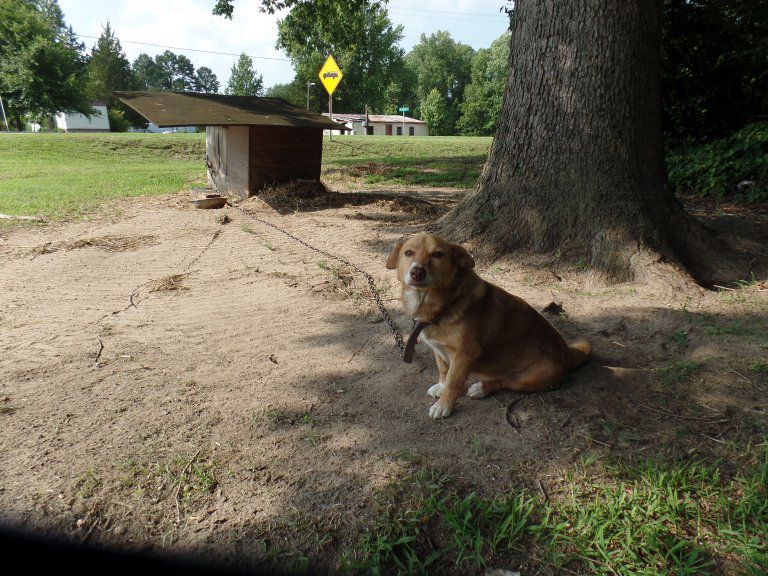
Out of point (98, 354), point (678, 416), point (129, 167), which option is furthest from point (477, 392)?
point (129, 167)

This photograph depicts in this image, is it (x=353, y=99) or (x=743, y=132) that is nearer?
(x=743, y=132)

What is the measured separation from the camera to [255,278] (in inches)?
241

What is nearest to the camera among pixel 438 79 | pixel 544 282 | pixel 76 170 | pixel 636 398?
pixel 636 398

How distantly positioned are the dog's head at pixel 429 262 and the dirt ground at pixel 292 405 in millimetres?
850

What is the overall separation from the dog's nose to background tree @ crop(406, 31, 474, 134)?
96.7 meters

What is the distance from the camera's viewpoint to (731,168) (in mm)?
9867

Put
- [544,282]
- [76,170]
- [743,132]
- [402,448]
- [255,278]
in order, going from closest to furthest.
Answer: [402,448], [544,282], [255,278], [743,132], [76,170]

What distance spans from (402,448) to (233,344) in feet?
6.83

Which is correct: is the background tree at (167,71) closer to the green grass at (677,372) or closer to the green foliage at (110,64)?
the green foliage at (110,64)

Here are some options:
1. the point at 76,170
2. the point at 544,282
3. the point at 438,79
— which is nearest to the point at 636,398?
the point at 544,282

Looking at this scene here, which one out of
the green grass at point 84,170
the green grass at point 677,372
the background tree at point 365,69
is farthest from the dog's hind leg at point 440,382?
the background tree at point 365,69

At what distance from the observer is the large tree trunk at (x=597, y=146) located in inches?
197

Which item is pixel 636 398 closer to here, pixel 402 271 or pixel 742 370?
pixel 742 370

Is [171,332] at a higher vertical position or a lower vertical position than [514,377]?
lower
